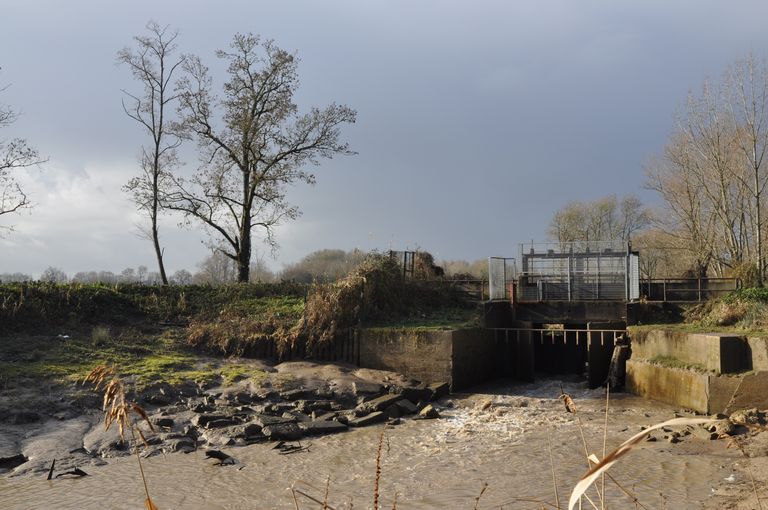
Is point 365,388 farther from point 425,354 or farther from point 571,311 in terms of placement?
point 571,311

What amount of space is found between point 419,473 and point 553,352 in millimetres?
15828

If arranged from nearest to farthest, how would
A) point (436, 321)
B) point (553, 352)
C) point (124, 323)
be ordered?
point (124, 323)
point (436, 321)
point (553, 352)

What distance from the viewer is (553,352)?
25359 millimetres

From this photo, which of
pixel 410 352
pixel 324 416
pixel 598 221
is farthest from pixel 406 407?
pixel 598 221

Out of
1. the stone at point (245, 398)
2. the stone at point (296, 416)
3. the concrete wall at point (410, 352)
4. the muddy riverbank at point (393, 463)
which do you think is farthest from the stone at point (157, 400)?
the concrete wall at point (410, 352)

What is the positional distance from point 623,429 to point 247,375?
9602 mm

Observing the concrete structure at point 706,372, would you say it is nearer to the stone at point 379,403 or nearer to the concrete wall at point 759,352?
the concrete wall at point 759,352

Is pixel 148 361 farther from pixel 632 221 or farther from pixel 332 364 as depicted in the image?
pixel 632 221

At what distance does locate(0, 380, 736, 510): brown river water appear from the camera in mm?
9289

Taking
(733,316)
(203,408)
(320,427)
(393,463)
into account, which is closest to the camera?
(393,463)

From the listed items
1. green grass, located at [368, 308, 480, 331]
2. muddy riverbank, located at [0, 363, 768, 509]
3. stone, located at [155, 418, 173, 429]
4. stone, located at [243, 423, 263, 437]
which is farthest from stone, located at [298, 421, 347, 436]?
green grass, located at [368, 308, 480, 331]

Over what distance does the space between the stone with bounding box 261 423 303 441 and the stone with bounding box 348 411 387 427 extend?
151 cm

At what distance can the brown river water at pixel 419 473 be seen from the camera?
30.5 ft

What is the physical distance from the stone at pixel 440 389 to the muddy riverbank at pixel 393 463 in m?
1.15
